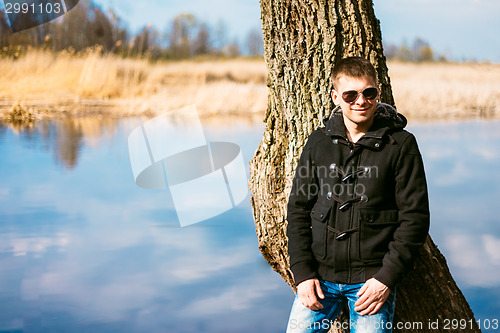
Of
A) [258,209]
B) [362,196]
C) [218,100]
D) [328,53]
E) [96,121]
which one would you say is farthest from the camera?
[218,100]

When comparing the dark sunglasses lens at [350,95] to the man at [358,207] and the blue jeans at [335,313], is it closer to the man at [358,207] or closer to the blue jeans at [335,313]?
the man at [358,207]

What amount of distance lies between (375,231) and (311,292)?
1.33 ft

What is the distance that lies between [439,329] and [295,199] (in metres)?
1.40

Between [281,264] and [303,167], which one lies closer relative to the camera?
[303,167]

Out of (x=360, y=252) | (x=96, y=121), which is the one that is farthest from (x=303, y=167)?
(x=96, y=121)

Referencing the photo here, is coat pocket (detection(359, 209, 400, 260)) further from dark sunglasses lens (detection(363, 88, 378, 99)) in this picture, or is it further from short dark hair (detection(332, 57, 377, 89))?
short dark hair (detection(332, 57, 377, 89))

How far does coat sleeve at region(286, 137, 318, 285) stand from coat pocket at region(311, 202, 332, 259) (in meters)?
0.03

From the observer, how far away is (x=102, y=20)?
38.8ft

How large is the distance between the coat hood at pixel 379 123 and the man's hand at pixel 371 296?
644mm

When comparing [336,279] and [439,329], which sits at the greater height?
[336,279]

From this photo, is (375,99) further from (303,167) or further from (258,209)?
(258,209)

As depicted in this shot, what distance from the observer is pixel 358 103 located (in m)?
2.39

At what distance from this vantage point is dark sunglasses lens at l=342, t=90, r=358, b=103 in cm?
240

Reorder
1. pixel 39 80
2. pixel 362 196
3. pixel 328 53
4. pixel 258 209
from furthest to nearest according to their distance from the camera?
pixel 39 80
pixel 258 209
pixel 328 53
pixel 362 196
